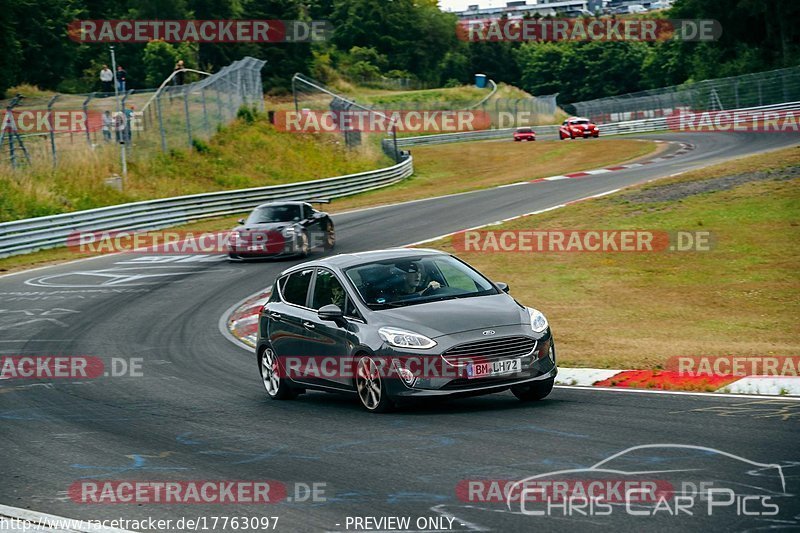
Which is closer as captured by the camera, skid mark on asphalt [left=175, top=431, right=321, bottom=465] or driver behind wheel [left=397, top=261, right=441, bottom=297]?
skid mark on asphalt [left=175, top=431, right=321, bottom=465]

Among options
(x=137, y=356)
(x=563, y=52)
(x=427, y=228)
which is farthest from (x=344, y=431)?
(x=563, y=52)

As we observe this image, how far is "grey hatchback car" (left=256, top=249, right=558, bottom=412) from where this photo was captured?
974 centimetres

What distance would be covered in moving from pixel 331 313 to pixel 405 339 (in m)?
1.08

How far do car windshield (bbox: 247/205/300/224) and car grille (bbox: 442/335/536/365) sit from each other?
17.2m

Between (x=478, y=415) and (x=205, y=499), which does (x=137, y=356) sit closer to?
(x=478, y=415)

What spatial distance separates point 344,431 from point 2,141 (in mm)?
27922

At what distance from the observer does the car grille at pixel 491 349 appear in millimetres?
9672

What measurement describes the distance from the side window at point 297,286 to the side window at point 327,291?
0.24 meters

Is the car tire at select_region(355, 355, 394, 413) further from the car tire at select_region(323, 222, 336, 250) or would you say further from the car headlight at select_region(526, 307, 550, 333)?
the car tire at select_region(323, 222, 336, 250)

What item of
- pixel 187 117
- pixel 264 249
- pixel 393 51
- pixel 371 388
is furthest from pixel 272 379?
pixel 393 51

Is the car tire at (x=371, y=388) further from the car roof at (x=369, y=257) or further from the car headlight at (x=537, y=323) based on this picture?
the car headlight at (x=537, y=323)

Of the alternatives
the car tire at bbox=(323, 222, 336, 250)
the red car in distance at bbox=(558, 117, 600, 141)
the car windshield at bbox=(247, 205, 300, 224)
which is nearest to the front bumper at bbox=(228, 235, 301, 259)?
the car windshield at bbox=(247, 205, 300, 224)

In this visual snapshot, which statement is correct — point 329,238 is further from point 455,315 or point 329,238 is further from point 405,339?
point 405,339

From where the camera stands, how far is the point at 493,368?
9.74 m
